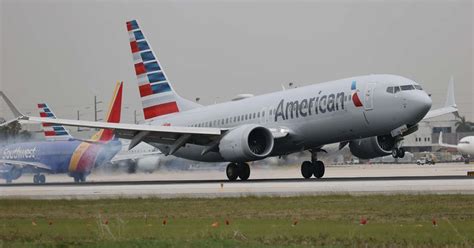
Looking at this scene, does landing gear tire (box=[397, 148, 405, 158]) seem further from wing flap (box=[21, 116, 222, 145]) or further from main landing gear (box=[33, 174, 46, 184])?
main landing gear (box=[33, 174, 46, 184])

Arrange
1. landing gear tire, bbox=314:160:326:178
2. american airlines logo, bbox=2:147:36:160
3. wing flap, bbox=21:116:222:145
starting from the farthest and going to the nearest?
american airlines logo, bbox=2:147:36:160, landing gear tire, bbox=314:160:326:178, wing flap, bbox=21:116:222:145

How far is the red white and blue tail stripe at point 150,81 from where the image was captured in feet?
206

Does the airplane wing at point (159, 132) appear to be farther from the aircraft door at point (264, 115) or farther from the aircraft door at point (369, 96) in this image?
the aircraft door at point (369, 96)

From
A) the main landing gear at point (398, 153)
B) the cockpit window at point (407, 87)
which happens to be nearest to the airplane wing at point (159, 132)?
the cockpit window at point (407, 87)

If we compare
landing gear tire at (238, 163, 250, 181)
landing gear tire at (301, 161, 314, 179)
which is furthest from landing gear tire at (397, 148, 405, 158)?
landing gear tire at (238, 163, 250, 181)

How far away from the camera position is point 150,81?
6375cm

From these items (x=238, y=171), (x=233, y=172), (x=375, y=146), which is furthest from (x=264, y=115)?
(x=375, y=146)

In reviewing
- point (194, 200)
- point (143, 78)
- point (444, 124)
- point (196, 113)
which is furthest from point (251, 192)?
point (444, 124)

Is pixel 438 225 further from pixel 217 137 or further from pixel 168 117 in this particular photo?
pixel 168 117

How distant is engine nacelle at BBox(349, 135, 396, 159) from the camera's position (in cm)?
5356

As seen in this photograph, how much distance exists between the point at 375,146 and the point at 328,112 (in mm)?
4255

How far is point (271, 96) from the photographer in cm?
5594

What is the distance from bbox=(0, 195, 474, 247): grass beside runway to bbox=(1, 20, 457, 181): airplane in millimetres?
15120

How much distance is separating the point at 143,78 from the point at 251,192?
2660 centimetres
